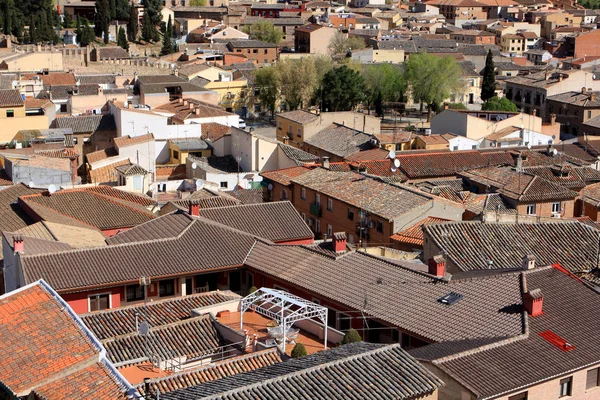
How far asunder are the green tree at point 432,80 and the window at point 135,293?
47316 millimetres

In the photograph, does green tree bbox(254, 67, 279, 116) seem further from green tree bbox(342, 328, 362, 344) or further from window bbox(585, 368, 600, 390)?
window bbox(585, 368, 600, 390)

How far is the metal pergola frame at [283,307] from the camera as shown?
19.9m

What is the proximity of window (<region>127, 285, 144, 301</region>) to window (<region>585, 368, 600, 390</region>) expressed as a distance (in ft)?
37.6

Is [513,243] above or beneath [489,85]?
above

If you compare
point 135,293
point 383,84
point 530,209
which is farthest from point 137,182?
point 383,84

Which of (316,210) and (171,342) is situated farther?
(316,210)

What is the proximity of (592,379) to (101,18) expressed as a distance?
250 feet

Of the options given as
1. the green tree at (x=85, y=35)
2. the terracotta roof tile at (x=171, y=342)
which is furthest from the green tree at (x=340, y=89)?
the terracotta roof tile at (x=171, y=342)

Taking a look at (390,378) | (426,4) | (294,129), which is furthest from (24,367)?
(426,4)

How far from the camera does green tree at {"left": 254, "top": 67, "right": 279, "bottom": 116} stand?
6669cm

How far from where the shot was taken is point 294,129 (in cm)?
5081

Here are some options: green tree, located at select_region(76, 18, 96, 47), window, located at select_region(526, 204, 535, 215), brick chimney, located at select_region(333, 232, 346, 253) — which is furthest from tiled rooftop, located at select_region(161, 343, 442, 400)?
green tree, located at select_region(76, 18, 96, 47)

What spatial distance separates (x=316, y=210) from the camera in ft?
116

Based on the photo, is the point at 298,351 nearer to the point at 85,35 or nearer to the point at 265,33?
the point at 85,35
